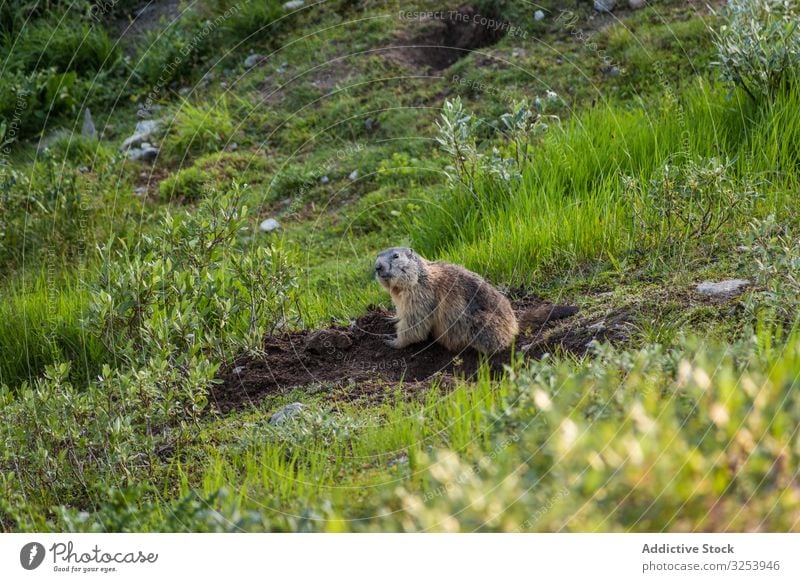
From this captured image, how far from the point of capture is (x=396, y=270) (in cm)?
590

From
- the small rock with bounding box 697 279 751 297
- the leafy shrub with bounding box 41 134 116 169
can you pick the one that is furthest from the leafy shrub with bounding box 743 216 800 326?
the leafy shrub with bounding box 41 134 116 169

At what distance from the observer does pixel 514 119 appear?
688 centimetres

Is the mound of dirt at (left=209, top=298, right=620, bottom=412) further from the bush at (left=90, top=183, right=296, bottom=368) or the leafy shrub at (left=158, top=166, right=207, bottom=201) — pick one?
the leafy shrub at (left=158, top=166, right=207, bottom=201)

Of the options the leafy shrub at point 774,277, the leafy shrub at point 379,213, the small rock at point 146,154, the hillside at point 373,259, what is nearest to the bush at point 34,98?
the hillside at point 373,259

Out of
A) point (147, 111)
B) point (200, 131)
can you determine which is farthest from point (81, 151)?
point (200, 131)

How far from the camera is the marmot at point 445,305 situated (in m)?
5.62

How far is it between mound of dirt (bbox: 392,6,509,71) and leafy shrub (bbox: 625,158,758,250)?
3.76m

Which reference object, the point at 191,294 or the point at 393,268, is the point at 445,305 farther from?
the point at 191,294

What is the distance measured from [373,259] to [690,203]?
8.62 feet

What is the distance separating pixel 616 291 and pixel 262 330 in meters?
2.13

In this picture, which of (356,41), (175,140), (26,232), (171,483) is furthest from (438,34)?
(171,483)

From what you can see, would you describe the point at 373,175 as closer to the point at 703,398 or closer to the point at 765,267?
the point at 765,267

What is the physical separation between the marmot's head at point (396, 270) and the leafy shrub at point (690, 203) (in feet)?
4.69

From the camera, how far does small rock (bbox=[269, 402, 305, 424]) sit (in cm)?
498
